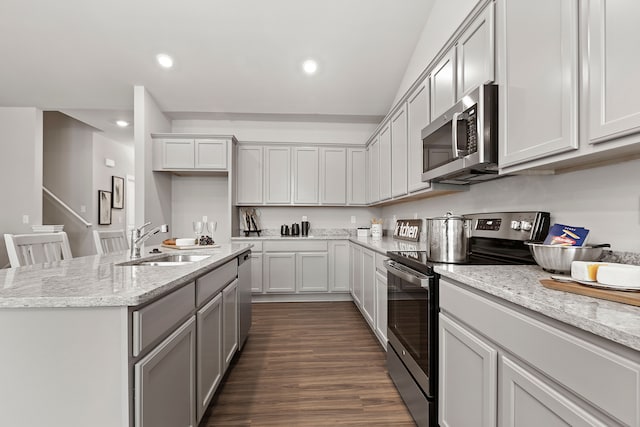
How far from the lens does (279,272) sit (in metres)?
4.33

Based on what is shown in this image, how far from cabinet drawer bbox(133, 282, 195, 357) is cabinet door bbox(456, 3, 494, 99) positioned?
1861mm

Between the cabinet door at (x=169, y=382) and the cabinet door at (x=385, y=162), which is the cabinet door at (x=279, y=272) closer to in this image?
the cabinet door at (x=385, y=162)

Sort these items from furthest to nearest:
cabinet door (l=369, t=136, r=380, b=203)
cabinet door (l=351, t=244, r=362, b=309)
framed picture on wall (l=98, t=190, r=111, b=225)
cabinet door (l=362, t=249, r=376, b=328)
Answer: framed picture on wall (l=98, t=190, r=111, b=225) → cabinet door (l=369, t=136, r=380, b=203) → cabinet door (l=351, t=244, r=362, b=309) → cabinet door (l=362, t=249, r=376, b=328)

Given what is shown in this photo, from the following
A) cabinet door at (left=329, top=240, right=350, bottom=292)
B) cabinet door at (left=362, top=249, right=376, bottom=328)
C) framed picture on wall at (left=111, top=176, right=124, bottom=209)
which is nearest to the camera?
cabinet door at (left=362, top=249, right=376, bottom=328)

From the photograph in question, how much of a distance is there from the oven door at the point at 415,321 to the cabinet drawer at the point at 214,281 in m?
1.11

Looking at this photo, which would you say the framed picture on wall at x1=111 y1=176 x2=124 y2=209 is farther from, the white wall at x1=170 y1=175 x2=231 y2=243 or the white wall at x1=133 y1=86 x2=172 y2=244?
the white wall at x1=133 y1=86 x2=172 y2=244

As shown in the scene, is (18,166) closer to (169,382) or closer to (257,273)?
(257,273)

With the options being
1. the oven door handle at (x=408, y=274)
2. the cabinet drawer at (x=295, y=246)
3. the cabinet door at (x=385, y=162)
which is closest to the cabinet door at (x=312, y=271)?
the cabinet drawer at (x=295, y=246)

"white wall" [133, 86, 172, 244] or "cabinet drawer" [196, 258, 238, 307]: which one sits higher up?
"white wall" [133, 86, 172, 244]

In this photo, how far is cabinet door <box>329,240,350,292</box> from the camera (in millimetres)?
4398

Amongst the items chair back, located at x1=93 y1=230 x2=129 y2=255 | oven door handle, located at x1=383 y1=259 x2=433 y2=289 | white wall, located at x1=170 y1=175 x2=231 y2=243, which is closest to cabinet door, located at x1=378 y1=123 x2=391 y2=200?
oven door handle, located at x1=383 y1=259 x2=433 y2=289

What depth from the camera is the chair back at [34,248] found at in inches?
73.4

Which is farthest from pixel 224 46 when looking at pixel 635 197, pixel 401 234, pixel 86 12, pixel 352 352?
pixel 635 197

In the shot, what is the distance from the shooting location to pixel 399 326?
6.77 ft
